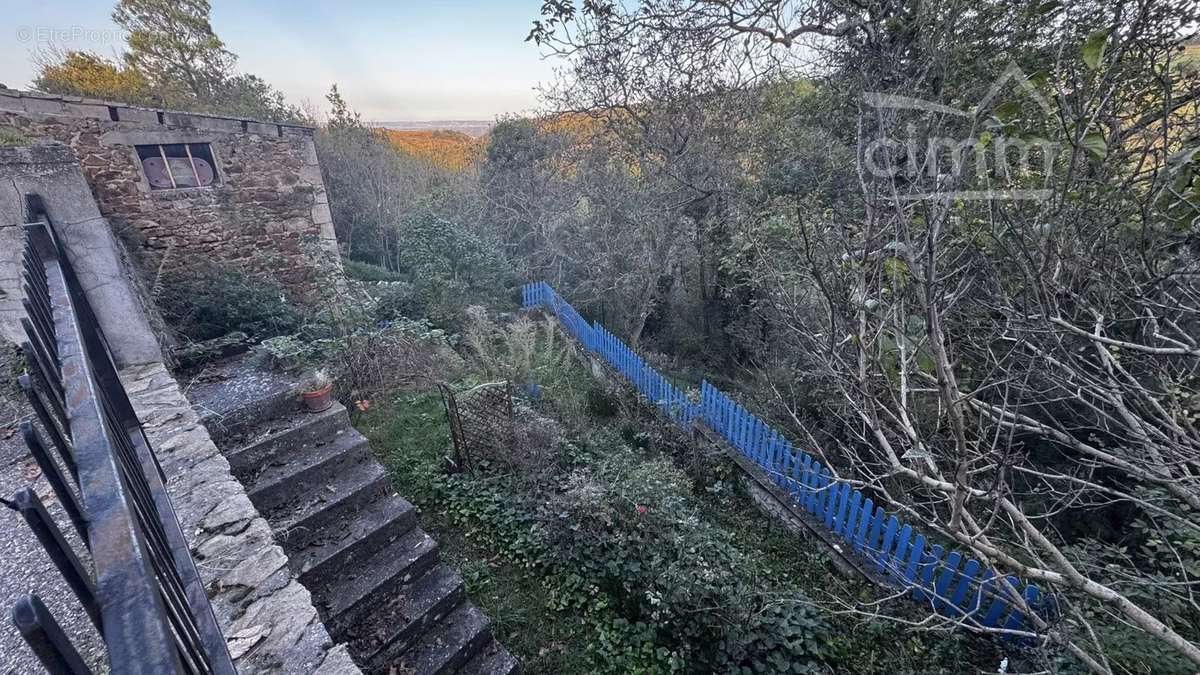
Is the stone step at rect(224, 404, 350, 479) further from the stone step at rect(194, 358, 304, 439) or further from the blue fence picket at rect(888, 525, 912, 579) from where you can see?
the blue fence picket at rect(888, 525, 912, 579)

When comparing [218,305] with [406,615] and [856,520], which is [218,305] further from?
[856,520]

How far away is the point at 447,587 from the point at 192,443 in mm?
1864

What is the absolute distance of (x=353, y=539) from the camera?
3.18 meters

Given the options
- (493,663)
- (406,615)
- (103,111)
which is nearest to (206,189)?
(103,111)

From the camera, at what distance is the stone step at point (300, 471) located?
10.5ft

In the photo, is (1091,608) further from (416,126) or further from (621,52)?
(416,126)

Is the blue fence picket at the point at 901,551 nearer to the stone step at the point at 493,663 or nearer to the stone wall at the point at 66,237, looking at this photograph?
the stone step at the point at 493,663

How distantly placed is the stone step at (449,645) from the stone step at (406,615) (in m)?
0.06

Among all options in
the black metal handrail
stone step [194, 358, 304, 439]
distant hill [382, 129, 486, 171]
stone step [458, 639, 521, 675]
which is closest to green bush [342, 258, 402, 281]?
distant hill [382, 129, 486, 171]

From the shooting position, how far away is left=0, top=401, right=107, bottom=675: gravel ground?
5.61 ft

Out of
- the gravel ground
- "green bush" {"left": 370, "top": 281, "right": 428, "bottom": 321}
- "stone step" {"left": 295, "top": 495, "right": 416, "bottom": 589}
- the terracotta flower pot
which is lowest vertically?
"stone step" {"left": 295, "top": 495, "right": 416, "bottom": 589}

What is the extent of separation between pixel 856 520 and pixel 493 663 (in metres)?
3.26

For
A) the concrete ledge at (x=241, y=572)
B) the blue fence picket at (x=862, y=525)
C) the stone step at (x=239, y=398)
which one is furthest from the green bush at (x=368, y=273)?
the blue fence picket at (x=862, y=525)

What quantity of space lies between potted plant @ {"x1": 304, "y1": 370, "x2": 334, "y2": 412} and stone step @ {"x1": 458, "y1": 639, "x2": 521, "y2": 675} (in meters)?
2.28
